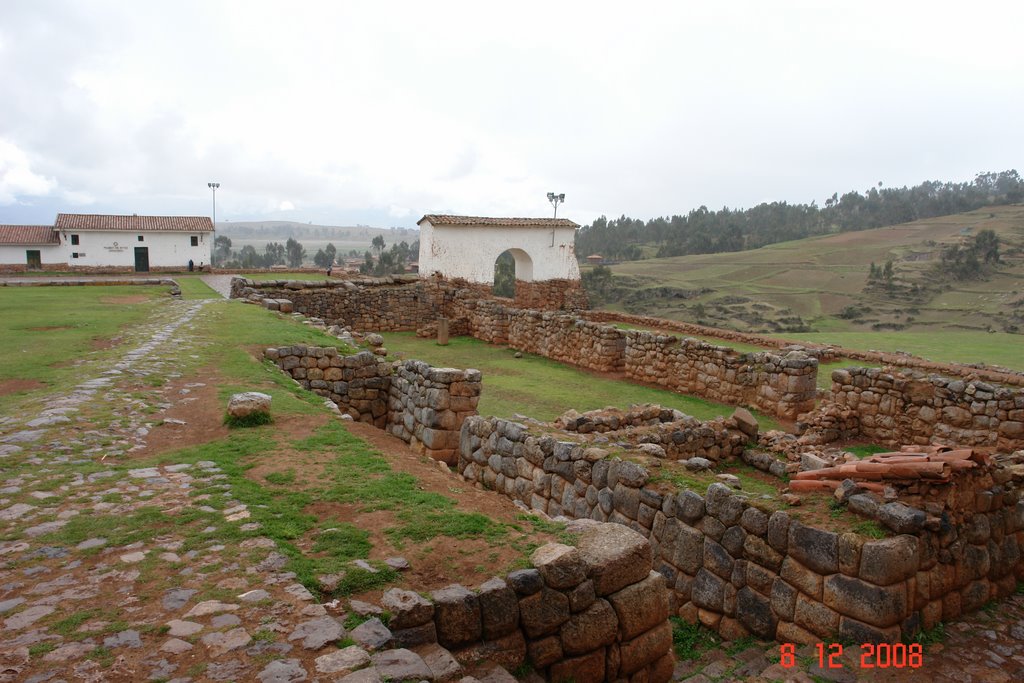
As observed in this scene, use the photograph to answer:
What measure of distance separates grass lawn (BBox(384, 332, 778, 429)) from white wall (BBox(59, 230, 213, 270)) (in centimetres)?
3531

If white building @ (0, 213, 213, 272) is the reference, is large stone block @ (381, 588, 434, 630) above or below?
below

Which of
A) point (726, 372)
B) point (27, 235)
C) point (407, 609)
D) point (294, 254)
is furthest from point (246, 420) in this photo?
point (294, 254)

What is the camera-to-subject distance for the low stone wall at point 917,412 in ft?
29.2

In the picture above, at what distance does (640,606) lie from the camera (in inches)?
154

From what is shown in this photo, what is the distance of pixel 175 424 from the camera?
6672mm

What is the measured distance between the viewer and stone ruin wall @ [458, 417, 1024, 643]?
4176mm

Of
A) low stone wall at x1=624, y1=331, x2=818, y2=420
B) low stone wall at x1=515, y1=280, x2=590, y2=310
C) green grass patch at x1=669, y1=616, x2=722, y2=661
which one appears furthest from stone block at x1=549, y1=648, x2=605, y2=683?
low stone wall at x1=515, y1=280, x2=590, y2=310

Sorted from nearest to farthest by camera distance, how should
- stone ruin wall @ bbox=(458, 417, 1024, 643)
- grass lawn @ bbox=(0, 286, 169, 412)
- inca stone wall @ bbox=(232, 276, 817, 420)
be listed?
stone ruin wall @ bbox=(458, 417, 1024, 643)
grass lawn @ bbox=(0, 286, 169, 412)
inca stone wall @ bbox=(232, 276, 817, 420)

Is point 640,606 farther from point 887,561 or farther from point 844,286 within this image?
point 844,286

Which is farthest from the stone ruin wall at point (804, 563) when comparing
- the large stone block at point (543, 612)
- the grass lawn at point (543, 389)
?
the grass lawn at point (543, 389)

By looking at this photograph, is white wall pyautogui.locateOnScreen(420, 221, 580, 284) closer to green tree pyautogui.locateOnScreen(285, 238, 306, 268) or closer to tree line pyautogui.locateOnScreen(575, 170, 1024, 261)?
tree line pyautogui.locateOnScreen(575, 170, 1024, 261)

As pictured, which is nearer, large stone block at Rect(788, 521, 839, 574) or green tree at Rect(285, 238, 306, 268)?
large stone block at Rect(788, 521, 839, 574)

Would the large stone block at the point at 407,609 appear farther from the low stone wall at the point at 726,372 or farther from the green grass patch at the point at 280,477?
the low stone wall at the point at 726,372

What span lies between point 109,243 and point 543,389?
45054 mm
